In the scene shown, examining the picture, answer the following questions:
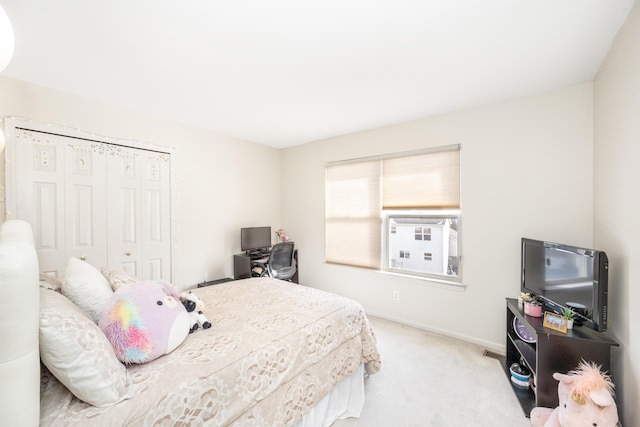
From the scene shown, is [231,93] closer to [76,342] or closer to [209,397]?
[76,342]

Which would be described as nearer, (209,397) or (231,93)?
(209,397)

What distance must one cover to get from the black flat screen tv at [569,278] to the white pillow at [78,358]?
2.56 m

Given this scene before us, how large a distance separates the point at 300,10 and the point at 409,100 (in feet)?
5.00

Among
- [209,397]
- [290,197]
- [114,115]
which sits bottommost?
[209,397]

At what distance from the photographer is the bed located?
76cm

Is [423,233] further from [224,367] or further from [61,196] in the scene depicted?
[61,196]

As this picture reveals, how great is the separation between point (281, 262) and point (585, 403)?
302 cm

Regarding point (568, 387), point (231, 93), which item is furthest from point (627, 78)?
point (231, 93)

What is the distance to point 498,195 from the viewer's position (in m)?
2.63

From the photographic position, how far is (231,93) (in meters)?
2.45

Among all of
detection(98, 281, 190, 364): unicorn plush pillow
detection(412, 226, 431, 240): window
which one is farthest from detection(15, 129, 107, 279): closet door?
detection(412, 226, 431, 240): window

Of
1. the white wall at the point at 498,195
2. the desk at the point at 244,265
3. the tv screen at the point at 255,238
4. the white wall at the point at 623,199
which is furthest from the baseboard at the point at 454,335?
the tv screen at the point at 255,238

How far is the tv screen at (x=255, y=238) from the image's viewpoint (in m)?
3.82

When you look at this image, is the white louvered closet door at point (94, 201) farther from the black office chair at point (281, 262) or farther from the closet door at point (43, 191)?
the black office chair at point (281, 262)
